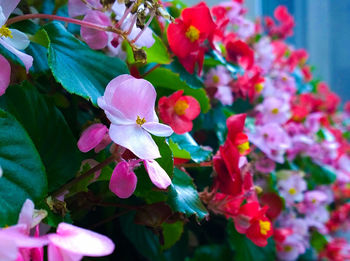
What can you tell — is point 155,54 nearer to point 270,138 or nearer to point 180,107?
point 180,107

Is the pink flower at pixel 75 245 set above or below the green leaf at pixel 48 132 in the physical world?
above

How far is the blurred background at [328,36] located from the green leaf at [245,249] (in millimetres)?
1815


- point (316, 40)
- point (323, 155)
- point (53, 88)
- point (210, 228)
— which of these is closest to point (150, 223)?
point (53, 88)

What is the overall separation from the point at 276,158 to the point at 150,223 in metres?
0.35

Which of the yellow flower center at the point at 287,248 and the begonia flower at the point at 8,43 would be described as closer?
the begonia flower at the point at 8,43

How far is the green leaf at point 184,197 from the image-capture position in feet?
→ 1.23

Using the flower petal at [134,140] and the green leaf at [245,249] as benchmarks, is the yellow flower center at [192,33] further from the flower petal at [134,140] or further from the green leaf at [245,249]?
the green leaf at [245,249]

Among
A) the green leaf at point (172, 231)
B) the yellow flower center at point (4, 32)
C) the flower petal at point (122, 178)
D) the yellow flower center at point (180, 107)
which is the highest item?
the yellow flower center at point (4, 32)

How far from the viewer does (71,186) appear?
1.21 ft

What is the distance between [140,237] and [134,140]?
28cm

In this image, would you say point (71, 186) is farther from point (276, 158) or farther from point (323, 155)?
point (323, 155)

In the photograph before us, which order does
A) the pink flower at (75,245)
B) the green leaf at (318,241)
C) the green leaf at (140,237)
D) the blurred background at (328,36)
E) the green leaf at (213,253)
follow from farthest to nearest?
the blurred background at (328,36) < the green leaf at (318,241) < the green leaf at (213,253) < the green leaf at (140,237) < the pink flower at (75,245)

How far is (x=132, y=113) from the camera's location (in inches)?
12.3

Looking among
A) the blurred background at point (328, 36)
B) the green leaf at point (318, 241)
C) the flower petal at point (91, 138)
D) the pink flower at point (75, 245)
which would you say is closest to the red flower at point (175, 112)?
the flower petal at point (91, 138)
